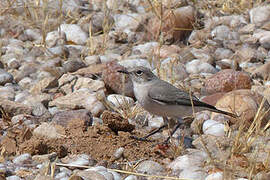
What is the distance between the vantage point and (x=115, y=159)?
16.6 feet

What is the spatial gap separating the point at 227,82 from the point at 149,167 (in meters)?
2.44

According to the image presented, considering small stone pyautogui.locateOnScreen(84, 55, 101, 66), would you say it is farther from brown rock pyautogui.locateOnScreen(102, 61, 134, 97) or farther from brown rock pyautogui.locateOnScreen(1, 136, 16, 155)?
brown rock pyautogui.locateOnScreen(1, 136, 16, 155)

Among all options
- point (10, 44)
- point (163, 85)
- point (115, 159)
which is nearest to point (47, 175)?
point (115, 159)

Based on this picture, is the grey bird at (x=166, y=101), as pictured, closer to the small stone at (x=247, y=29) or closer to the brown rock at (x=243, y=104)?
the brown rock at (x=243, y=104)

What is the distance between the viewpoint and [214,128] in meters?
5.82

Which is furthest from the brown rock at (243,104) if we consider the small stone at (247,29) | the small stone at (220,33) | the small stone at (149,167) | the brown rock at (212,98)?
the small stone at (247,29)

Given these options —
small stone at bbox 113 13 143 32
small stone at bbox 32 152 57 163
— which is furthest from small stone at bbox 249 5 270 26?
small stone at bbox 32 152 57 163

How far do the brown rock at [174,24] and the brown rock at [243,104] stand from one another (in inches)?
103

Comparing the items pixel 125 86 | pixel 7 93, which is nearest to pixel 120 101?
pixel 125 86

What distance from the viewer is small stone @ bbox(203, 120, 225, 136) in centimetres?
575

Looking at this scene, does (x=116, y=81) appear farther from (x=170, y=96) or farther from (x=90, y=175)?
(x=90, y=175)

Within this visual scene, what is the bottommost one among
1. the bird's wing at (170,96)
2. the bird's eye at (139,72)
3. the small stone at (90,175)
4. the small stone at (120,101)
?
the small stone at (120,101)

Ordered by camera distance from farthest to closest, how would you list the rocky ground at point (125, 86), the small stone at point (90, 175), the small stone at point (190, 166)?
the rocky ground at point (125, 86) → the small stone at point (190, 166) → the small stone at point (90, 175)

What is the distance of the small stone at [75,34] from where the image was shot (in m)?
8.79
